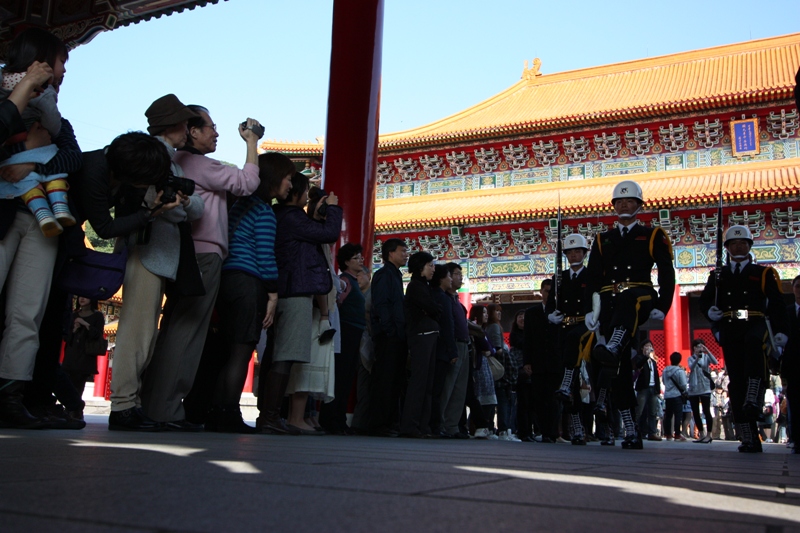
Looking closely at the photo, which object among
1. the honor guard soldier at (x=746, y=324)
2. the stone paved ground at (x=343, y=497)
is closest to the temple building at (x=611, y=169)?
the honor guard soldier at (x=746, y=324)

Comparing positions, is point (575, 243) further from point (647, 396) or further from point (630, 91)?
point (630, 91)

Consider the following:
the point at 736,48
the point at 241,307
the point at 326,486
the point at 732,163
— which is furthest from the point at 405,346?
the point at 736,48

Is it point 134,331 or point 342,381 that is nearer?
point 134,331

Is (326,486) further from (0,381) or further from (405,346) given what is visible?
(405,346)

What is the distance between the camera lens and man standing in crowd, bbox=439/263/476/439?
624 cm

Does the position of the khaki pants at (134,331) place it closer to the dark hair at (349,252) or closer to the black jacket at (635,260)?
the dark hair at (349,252)

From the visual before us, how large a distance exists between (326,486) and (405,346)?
4.31 metres

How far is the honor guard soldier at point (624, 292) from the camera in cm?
480

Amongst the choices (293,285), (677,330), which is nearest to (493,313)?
(293,285)

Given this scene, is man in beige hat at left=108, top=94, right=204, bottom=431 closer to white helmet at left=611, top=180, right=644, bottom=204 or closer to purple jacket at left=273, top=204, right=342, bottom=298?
purple jacket at left=273, top=204, right=342, bottom=298

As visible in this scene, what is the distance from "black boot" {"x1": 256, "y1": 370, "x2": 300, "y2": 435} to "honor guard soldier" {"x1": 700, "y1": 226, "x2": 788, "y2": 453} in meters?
2.95

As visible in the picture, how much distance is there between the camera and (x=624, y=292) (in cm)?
489

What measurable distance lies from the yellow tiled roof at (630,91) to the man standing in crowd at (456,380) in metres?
13.5

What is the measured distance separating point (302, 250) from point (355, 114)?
3188 mm
